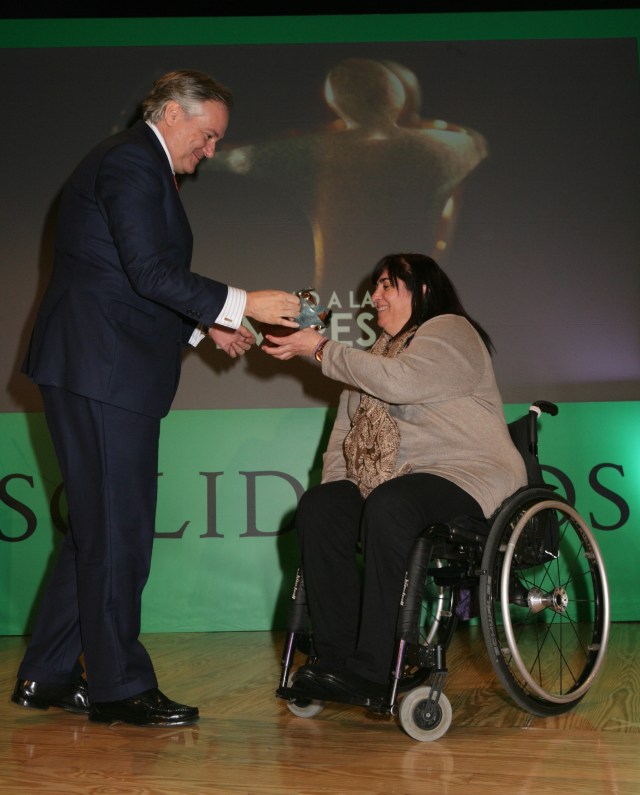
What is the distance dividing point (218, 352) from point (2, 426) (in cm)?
89

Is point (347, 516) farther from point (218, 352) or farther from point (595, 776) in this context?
point (218, 352)

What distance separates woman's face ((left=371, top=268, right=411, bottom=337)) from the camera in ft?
7.70

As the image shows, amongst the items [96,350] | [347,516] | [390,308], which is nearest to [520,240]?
[390,308]

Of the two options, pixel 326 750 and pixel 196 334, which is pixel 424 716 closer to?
pixel 326 750

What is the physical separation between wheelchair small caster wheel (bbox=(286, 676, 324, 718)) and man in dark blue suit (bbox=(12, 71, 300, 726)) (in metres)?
→ 0.23

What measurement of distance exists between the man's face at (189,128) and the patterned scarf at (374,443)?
0.67 meters

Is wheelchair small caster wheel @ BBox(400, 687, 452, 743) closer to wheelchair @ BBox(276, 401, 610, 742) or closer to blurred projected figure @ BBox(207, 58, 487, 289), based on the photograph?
wheelchair @ BBox(276, 401, 610, 742)

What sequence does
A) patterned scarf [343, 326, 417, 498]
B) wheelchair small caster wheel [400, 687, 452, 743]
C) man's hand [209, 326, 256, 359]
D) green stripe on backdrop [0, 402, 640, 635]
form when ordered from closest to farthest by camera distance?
→ 1. wheelchair small caster wheel [400, 687, 452, 743]
2. patterned scarf [343, 326, 417, 498]
3. man's hand [209, 326, 256, 359]
4. green stripe on backdrop [0, 402, 640, 635]

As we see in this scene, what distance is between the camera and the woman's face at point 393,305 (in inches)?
92.4

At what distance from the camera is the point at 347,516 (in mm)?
2051

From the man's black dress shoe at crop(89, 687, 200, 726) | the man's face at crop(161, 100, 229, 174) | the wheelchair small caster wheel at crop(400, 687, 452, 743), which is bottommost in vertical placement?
the man's black dress shoe at crop(89, 687, 200, 726)

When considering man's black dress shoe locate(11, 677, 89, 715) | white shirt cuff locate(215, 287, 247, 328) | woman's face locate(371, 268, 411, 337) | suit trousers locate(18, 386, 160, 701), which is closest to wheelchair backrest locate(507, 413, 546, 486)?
woman's face locate(371, 268, 411, 337)

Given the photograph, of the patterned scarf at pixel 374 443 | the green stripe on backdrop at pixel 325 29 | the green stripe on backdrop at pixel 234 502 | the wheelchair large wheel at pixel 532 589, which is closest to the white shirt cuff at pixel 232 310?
the patterned scarf at pixel 374 443

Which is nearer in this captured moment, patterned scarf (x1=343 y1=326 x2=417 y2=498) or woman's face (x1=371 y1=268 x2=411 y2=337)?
patterned scarf (x1=343 y1=326 x2=417 y2=498)
